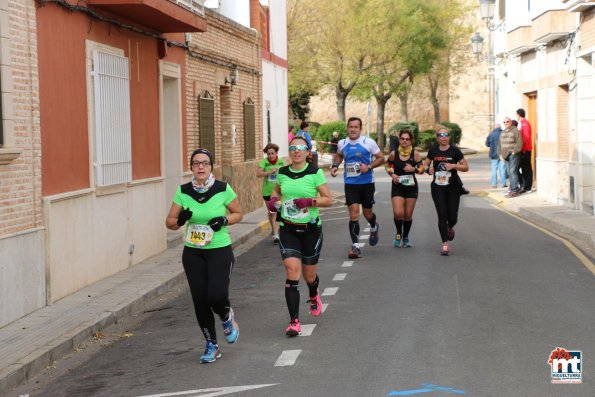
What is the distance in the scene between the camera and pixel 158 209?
1644 cm

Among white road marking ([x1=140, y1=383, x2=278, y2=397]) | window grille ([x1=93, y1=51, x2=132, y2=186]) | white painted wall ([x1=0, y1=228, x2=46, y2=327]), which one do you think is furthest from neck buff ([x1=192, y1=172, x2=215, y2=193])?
window grille ([x1=93, y1=51, x2=132, y2=186])

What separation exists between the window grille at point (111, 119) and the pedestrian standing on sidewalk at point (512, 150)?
1434 cm

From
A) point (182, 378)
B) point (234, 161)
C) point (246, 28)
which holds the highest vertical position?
point (246, 28)

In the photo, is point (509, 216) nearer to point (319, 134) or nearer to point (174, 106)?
point (174, 106)

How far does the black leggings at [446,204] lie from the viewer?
15102 mm

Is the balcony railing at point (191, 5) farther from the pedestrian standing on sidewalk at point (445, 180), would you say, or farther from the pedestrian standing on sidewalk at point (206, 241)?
the pedestrian standing on sidewalk at point (206, 241)

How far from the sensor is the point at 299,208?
966cm

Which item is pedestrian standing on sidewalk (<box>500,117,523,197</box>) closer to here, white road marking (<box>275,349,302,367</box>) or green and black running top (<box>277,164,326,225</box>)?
green and black running top (<box>277,164,326,225</box>)

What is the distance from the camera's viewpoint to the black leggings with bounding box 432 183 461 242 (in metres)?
15.1

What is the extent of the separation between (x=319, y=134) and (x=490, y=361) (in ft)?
167

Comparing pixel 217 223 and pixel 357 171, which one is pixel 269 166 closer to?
pixel 357 171

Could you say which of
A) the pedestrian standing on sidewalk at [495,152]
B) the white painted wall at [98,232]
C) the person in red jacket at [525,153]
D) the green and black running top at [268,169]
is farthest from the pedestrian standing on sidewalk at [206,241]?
the pedestrian standing on sidewalk at [495,152]

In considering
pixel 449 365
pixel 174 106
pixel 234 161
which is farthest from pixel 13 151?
pixel 234 161

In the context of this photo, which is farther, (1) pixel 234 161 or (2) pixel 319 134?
(2) pixel 319 134
